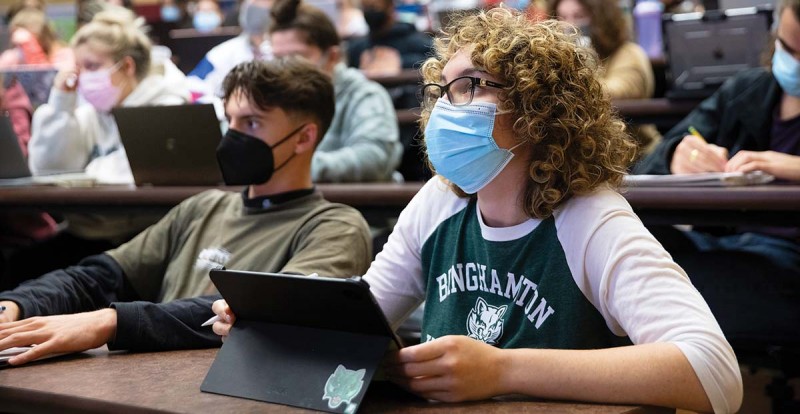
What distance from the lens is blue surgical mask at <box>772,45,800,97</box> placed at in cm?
258

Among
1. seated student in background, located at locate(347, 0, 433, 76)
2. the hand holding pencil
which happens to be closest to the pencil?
the hand holding pencil

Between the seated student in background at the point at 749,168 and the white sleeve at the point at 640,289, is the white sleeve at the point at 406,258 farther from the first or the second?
the seated student in background at the point at 749,168

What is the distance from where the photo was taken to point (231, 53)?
14.6 ft

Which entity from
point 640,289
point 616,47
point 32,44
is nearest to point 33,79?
point 32,44

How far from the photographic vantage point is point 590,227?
56.1 inches

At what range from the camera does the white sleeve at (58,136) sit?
369 centimetres

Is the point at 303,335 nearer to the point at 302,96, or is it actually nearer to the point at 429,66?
the point at 429,66

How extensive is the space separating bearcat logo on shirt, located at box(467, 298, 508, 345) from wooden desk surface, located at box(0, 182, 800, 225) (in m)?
0.32

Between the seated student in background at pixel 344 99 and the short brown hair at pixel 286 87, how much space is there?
1.05m

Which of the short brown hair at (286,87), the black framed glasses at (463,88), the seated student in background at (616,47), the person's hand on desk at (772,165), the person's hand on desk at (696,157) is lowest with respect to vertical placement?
the seated student in background at (616,47)

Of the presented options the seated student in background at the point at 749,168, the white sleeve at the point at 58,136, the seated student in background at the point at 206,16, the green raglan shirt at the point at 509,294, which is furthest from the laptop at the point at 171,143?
the seated student in background at the point at 206,16

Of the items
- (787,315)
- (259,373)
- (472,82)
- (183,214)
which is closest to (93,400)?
(259,373)

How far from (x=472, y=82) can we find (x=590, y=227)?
12.0 inches

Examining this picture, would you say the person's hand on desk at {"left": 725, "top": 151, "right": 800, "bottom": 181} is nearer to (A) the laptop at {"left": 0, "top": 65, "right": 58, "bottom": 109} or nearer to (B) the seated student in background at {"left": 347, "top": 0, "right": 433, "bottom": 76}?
(A) the laptop at {"left": 0, "top": 65, "right": 58, "bottom": 109}
